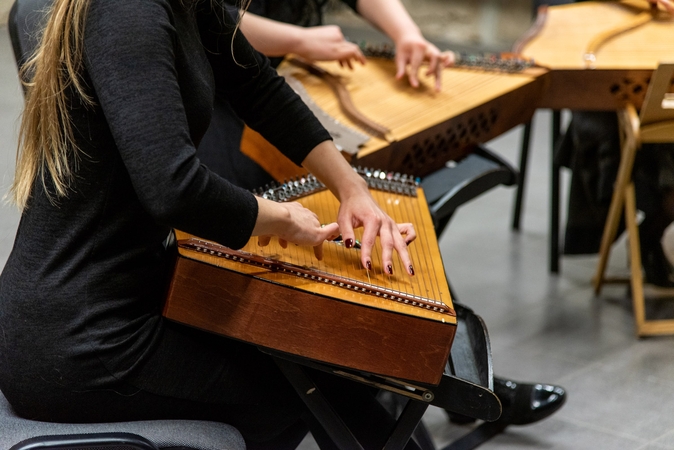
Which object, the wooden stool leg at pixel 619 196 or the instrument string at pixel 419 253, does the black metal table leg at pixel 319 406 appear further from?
the wooden stool leg at pixel 619 196

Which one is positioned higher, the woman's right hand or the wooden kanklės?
the woman's right hand

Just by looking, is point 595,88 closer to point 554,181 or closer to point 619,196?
point 619,196

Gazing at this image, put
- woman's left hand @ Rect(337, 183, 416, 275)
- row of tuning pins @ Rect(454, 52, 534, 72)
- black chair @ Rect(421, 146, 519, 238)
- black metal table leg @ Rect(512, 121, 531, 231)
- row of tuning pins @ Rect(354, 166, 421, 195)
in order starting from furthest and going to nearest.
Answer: black metal table leg @ Rect(512, 121, 531, 231), row of tuning pins @ Rect(454, 52, 534, 72), black chair @ Rect(421, 146, 519, 238), row of tuning pins @ Rect(354, 166, 421, 195), woman's left hand @ Rect(337, 183, 416, 275)

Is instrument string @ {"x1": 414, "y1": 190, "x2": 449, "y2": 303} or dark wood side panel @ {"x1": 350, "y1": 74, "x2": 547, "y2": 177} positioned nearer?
instrument string @ {"x1": 414, "y1": 190, "x2": 449, "y2": 303}

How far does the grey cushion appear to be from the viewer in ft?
4.03

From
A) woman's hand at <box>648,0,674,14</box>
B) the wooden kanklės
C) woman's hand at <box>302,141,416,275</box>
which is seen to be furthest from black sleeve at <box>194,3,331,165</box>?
woman's hand at <box>648,0,674,14</box>

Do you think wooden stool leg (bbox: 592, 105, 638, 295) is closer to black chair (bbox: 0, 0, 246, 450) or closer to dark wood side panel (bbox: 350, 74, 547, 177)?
dark wood side panel (bbox: 350, 74, 547, 177)

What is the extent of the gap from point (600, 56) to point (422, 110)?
80 cm

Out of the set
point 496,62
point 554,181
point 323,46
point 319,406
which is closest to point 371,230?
point 319,406

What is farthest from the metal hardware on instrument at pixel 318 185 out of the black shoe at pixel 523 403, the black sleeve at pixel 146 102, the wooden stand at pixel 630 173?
the wooden stand at pixel 630 173

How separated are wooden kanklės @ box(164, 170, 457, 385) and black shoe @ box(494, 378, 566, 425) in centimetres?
97

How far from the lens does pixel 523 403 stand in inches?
85.6

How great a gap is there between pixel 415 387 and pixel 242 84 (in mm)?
708

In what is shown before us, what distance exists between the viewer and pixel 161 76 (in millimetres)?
1089
